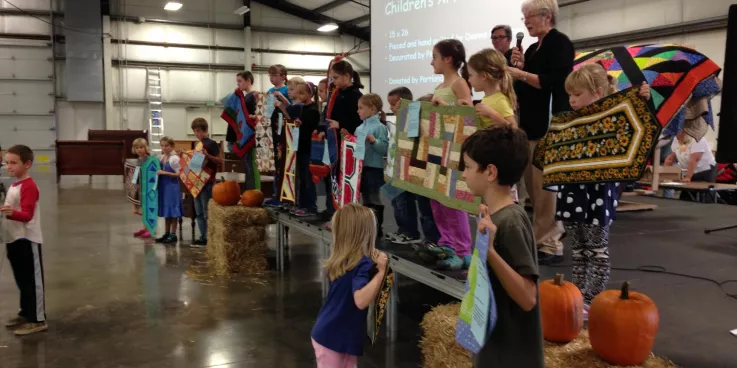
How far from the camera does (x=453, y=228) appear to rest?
3846 millimetres

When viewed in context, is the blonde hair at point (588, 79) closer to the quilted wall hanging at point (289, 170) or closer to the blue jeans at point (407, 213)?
the blue jeans at point (407, 213)

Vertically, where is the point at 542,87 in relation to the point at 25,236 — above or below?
above

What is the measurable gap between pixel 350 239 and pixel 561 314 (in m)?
0.94

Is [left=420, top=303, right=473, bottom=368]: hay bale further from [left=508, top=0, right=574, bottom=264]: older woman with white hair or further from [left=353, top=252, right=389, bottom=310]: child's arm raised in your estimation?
[left=508, top=0, right=574, bottom=264]: older woman with white hair

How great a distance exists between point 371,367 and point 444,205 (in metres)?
1.08

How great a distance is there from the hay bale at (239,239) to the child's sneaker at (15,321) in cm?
182

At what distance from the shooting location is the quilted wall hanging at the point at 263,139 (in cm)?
643

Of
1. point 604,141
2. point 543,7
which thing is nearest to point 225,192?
point 543,7

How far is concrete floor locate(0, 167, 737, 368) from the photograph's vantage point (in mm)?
3255

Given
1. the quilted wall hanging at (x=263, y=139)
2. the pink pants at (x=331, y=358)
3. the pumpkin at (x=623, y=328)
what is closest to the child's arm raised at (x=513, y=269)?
the pumpkin at (x=623, y=328)

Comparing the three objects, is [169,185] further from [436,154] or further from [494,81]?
[494,81]

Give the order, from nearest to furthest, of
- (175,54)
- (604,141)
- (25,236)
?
1. (604,141)
2. (25,236)
3. (175,54)

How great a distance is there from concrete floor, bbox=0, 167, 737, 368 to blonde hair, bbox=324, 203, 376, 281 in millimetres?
1352

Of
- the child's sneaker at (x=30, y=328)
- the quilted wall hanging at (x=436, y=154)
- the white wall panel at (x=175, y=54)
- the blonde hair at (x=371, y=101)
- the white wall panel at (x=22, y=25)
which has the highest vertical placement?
the white wall panel at (x=22, y=25)
